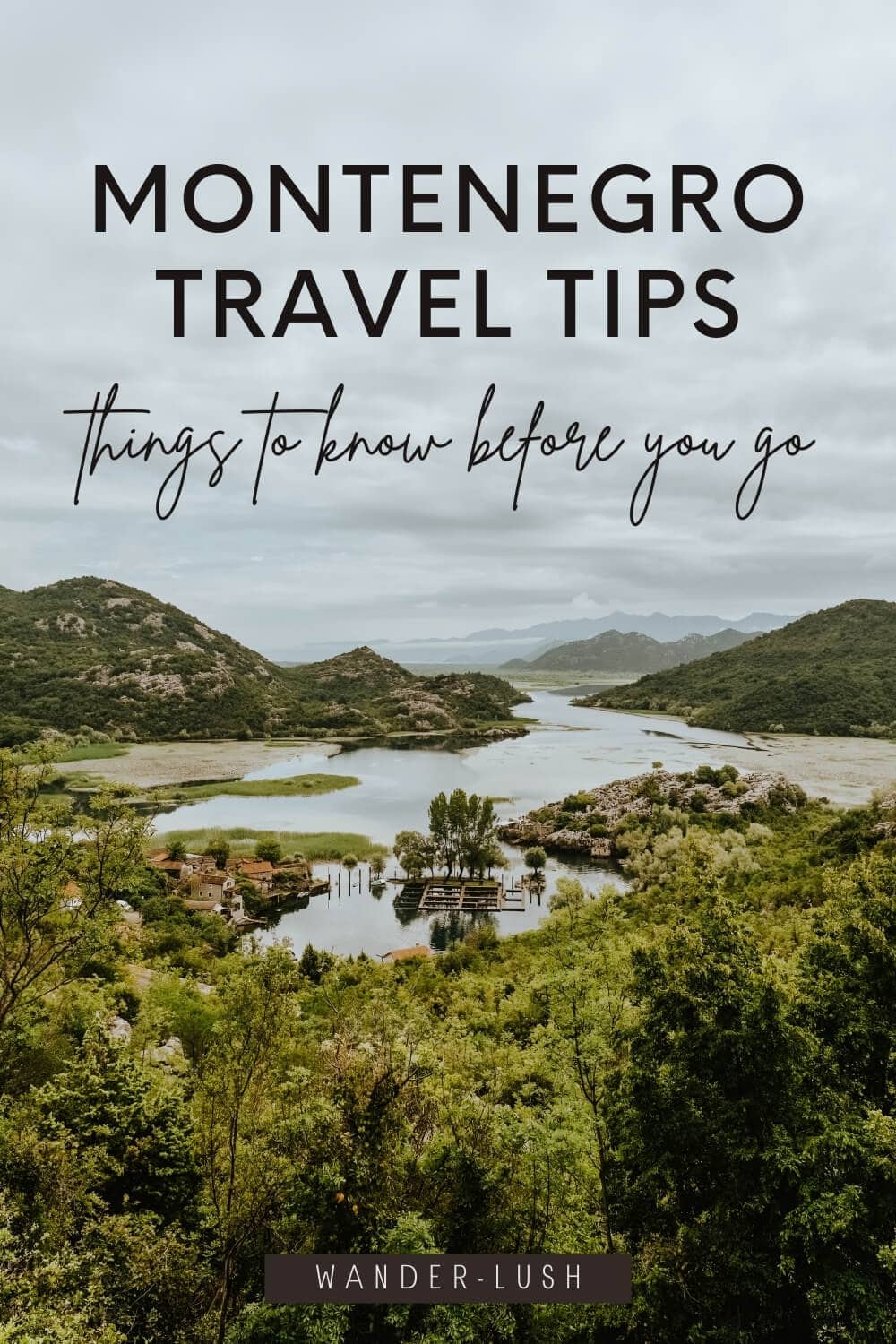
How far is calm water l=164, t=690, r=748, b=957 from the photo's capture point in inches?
1188

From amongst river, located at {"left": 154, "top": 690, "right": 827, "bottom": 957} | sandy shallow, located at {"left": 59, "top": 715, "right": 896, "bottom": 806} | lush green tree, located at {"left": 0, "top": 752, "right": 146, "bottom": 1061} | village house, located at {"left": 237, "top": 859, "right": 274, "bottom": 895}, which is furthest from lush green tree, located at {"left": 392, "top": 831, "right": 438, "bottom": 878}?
lush green tree, located at {"left": 0, "top": 752, "right": 146, "bottom": 1061}

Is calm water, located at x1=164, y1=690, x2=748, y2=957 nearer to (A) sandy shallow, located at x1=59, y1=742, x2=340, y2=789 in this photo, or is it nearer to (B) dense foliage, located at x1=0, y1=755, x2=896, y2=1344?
(A) sandy shallow, located at x1=59, y1=742, x2=340, y2=789

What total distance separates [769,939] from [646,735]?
6784 cm

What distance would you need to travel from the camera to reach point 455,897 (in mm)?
33562

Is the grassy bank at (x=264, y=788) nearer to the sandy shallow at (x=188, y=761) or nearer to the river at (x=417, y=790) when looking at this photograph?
the river at (x=417, y=790)

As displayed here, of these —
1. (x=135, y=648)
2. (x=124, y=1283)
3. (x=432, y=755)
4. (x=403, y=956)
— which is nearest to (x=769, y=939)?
(x=124, y=1283)

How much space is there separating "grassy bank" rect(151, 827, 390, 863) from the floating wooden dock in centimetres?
386

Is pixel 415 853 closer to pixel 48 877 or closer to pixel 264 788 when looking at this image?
pixel 264 788

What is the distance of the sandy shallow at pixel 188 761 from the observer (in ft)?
178

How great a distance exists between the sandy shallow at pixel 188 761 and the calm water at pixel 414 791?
7.73 ft

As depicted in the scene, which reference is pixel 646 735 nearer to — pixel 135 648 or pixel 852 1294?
pixel 135 648

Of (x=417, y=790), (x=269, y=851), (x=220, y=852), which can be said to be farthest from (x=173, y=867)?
(x=417, y=790)

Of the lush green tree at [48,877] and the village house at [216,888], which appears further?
the village house at [216,888]

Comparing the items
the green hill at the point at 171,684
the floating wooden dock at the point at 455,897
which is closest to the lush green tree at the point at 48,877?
the floating wooden dock at the point at 455,897
